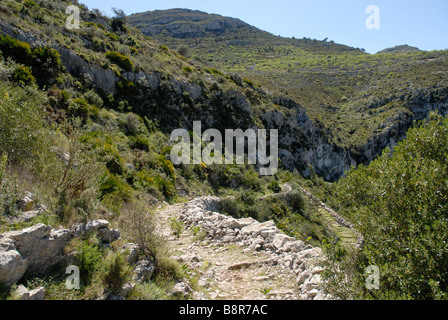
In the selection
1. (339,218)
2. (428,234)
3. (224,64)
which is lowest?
(339,218)

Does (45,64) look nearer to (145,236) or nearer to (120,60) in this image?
(120,60)

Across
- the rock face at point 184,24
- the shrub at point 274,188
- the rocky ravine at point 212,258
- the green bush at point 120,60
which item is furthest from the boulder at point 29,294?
the rock face at point 184,24

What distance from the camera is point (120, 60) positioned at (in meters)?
18.4

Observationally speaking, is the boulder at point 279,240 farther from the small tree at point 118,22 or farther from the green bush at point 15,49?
the small tree at point 118,22

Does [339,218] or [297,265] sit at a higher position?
[297,265]

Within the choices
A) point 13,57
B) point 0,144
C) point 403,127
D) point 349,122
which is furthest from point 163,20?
point 0,144

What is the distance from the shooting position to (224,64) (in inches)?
2724

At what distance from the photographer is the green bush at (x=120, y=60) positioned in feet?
59.4

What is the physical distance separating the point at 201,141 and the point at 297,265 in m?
15.1

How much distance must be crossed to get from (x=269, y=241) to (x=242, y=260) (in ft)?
3.38

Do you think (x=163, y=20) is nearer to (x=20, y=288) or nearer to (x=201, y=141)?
(x=201, y=141)

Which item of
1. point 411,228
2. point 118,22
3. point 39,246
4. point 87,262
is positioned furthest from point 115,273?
point 118,22

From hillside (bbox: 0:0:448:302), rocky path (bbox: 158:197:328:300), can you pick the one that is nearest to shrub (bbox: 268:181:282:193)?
hillside (bbox: 0:0:448:302)

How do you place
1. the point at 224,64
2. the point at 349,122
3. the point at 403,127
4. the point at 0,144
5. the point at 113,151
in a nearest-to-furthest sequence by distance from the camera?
the point at 0,144 → the point at 113,151 → the point at 403,127 → the point at 349,122 → the point at 224,64
